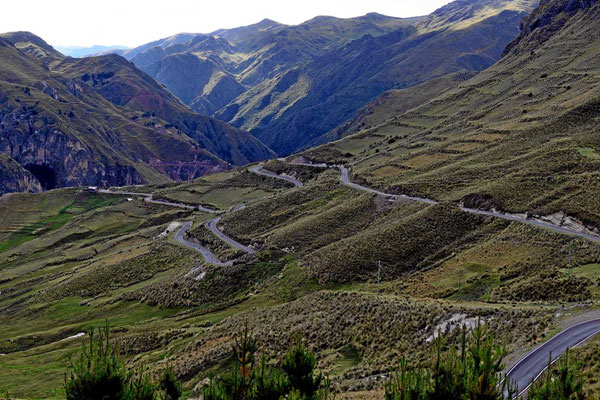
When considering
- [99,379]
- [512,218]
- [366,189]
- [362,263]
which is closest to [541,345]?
[99,379]

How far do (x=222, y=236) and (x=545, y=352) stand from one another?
272 ft

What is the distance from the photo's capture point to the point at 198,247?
355 ft

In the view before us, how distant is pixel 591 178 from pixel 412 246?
1219 inches

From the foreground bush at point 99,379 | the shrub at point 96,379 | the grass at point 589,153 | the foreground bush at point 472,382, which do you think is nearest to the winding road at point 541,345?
the foreground bush at point 472,382

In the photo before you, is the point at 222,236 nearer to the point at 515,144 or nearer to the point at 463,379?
the point at 515,144

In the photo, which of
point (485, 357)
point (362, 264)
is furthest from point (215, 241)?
point (485, 357)

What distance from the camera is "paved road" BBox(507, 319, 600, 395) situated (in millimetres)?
31062

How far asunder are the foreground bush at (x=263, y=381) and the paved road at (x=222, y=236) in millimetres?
68246

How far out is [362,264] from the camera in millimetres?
74625

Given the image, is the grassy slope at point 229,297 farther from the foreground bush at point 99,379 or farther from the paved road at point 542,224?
the foreground bush at point 99,379

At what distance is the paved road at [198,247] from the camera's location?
92.9 metres

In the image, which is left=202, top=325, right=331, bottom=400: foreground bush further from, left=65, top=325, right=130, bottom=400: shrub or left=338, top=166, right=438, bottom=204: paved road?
left=338, top=166, right=438, bottom=204: paved road

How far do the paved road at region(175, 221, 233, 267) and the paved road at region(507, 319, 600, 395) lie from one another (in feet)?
206

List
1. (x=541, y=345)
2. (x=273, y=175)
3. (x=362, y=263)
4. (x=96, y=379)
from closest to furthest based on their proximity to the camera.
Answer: (x=96, y=379)
(x=541, y=345)
(x=362, y=263)
(x=273, y=175)
